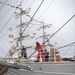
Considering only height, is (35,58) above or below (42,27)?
below

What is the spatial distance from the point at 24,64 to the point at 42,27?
2054cm

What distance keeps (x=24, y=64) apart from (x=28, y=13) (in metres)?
15.2

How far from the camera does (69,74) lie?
5.75m

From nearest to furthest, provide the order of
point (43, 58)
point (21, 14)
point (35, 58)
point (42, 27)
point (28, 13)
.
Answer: point (43, 58)
point (35, 58)
point (28, 13)
point (21, 14)
point (42, 27)

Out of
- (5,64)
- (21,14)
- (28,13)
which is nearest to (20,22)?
(21,14)

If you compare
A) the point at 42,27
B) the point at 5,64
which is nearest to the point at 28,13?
the point at 42,27

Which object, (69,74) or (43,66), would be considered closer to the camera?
(69,74)

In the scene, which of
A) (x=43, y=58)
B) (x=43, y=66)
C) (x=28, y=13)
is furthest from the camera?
(x=28, y=13)

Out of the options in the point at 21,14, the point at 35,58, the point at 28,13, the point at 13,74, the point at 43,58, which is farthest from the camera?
the point at 21,14

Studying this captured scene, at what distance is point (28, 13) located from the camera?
73.1 feet

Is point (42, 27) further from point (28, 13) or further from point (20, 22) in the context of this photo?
point (28, 13)

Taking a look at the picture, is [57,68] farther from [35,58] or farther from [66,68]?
[35,58]

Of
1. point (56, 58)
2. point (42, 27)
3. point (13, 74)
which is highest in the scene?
point (42, 27)

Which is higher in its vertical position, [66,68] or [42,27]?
[42,27]
